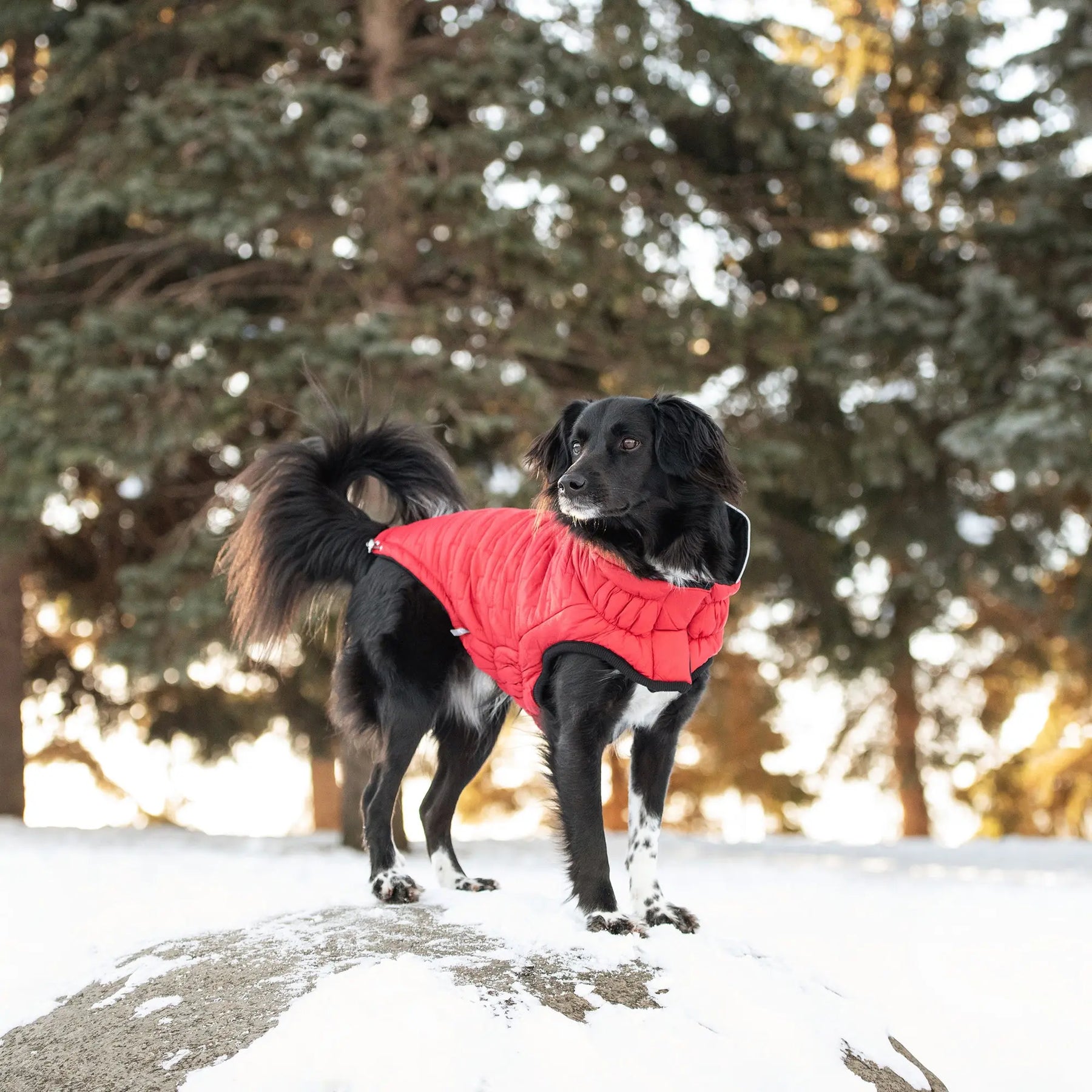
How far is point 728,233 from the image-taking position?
34.2 ft

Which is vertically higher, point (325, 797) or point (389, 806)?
point (389, 806)

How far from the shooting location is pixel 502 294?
9.78 metres

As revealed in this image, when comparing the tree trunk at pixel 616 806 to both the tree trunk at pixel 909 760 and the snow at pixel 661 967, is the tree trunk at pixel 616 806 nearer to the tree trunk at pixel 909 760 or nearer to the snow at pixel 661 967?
the tree trunk at pixel 909 760

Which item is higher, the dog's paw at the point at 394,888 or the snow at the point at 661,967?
the dog's paw at the point at 394,888

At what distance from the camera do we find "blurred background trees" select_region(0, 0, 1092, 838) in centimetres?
856

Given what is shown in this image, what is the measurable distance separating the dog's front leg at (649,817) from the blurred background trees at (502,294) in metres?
3.91

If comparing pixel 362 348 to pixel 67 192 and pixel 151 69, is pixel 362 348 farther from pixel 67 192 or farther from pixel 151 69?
pixel 151 69

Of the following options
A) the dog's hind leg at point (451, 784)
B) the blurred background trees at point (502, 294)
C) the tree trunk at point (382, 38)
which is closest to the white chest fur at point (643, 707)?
the dog's hind leg at point (451, 784)

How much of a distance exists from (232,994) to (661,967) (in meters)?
1.25

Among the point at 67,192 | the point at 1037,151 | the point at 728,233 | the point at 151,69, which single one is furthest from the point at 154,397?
the point at 1037,151

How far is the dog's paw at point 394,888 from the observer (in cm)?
424

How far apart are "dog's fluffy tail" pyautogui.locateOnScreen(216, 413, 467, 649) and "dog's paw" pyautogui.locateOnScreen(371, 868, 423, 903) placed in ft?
3.62

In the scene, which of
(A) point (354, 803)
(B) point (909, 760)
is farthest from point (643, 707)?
(B) point (909, 760)

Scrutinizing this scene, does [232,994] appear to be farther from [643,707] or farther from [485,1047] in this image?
[643,707]
